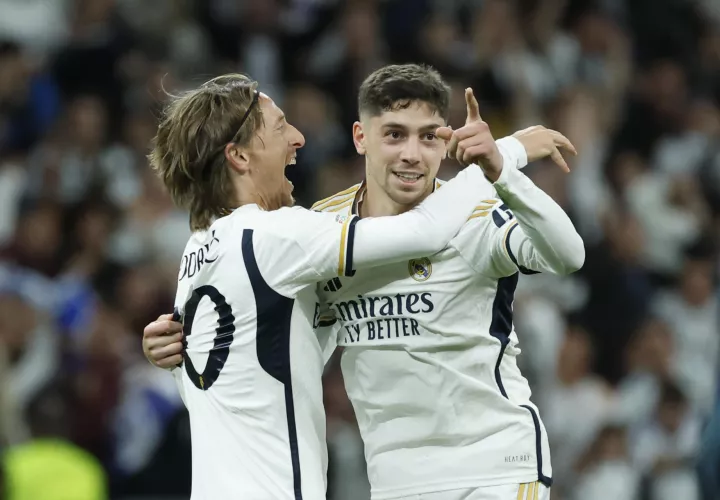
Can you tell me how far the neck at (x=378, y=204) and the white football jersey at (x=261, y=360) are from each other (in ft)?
1.41

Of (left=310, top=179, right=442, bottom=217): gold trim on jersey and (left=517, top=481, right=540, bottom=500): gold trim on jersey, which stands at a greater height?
(left=310, top=179, right=442, bottom=217): gold trim on jersey

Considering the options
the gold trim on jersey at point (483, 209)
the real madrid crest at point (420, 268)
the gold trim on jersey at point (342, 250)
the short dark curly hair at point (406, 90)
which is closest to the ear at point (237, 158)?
the gold trim on jersey at point (342, 250)

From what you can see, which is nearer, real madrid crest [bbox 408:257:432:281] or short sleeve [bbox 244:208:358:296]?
short sleeve [bbox 244:208:358:296]

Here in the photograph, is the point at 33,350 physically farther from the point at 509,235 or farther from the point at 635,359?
the point at 509,235

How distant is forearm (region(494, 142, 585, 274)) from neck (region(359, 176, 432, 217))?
601 millimetres

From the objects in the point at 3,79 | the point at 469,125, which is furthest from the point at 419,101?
the point at 3,79

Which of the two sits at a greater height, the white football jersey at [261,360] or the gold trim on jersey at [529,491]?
the white football jersey at [261,360]

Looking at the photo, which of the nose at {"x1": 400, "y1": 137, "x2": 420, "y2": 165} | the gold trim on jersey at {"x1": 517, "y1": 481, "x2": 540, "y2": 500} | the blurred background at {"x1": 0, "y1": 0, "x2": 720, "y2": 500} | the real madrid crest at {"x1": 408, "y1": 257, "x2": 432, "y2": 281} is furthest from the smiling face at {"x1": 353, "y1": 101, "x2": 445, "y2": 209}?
the blurred background at {"x1": 0, "y1": 0, "x2": 720, "y2": 500}

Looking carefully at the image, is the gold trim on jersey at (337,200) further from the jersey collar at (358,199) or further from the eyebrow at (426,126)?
the eyebrow at (426,126)

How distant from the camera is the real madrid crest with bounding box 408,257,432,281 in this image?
14.2 feet

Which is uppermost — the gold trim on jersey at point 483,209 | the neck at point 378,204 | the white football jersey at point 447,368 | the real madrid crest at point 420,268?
the neck at point 378,204

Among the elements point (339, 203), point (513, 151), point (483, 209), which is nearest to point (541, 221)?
point (513, 151)

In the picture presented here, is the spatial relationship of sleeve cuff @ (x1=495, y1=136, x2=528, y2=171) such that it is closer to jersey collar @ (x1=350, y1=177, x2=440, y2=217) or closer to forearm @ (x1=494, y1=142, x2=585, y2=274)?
forearm @ (x1=494, y1=142, x2=585, y2=274)

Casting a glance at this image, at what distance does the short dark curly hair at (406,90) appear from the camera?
4449mm
